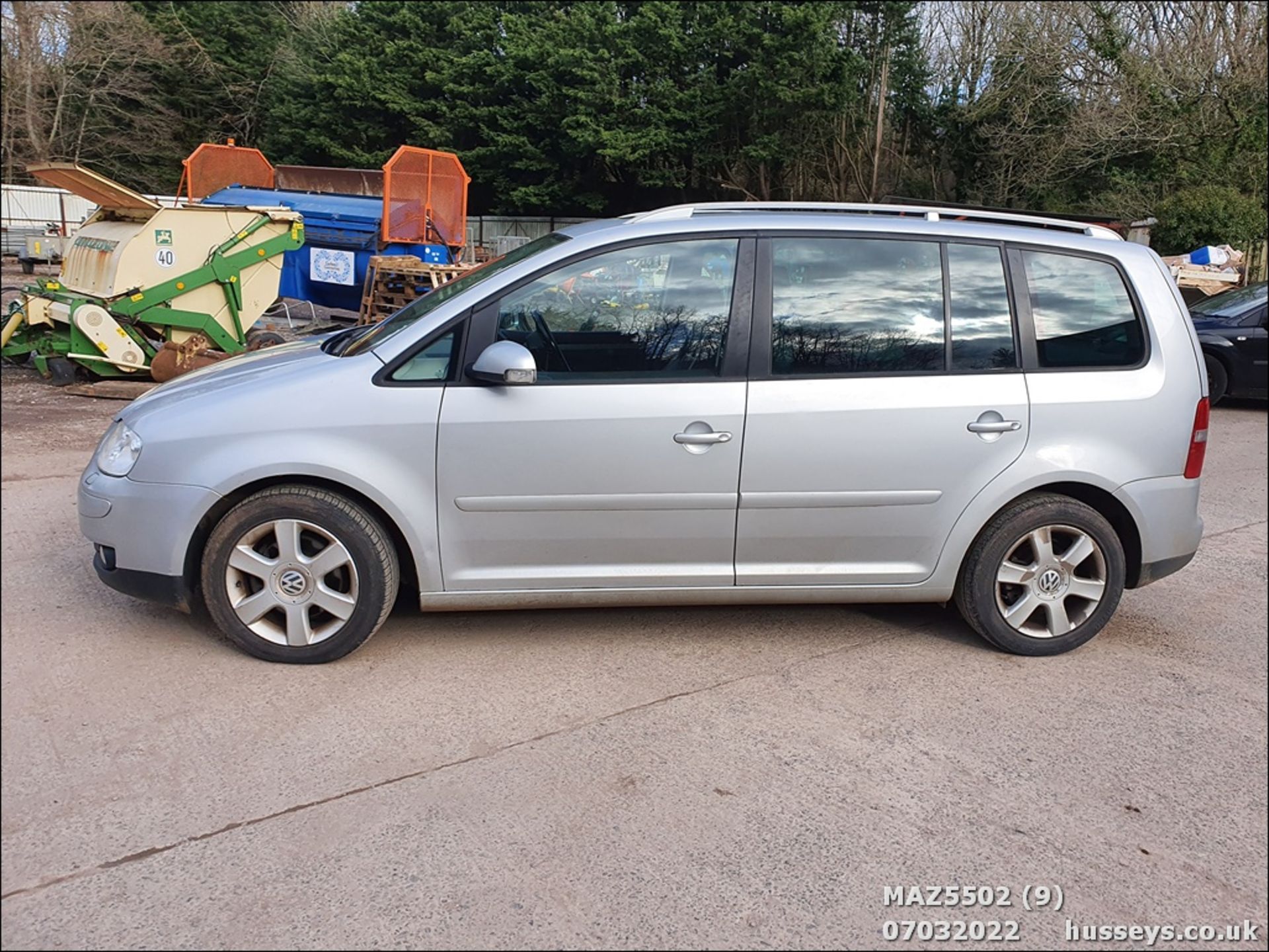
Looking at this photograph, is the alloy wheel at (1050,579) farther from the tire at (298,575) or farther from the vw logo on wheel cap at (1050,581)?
the tire at (298,575)

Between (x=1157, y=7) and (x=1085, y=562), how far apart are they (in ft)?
70.4

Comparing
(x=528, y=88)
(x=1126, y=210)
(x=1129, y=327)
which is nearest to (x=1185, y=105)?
(x=1126, y=210)

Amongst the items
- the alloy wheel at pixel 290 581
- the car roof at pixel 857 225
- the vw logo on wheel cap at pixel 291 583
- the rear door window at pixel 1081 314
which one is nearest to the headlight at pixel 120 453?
the alloy wheel at pixel 290 581

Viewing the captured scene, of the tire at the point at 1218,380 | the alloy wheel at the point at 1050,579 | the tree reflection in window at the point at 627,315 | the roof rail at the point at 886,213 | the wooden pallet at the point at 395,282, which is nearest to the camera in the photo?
the tree reflection in window at the point at 627,315

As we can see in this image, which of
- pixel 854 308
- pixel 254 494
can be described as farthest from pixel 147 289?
pixel 854 308

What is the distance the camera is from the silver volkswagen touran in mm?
3840

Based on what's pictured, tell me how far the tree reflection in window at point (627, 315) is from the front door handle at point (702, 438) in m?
0.24

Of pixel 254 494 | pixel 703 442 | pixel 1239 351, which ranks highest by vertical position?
pixel 1239 351

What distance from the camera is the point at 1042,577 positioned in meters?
4.25

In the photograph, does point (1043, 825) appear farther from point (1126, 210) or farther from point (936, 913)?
point (1126, 210)

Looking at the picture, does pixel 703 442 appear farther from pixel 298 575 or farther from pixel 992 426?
pixel 298 575

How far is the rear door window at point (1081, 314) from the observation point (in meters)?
4.23

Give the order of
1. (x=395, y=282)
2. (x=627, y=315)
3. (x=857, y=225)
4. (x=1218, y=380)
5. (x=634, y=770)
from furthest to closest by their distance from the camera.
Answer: (x=395, y=282) < (x=1218, y=380) < (x=857, y=225) < (x=627, y=315) < (x=634, y=770)

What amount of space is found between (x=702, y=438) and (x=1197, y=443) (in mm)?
2080
